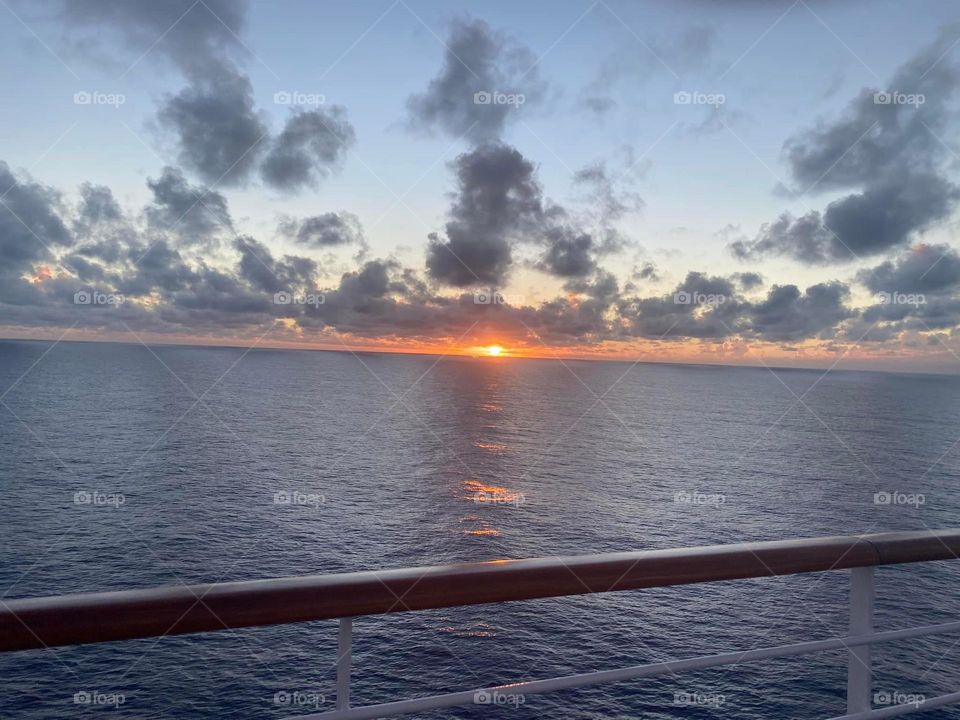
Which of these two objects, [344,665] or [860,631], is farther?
[860,631]

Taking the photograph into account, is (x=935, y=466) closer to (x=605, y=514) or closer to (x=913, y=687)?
(x=605, y=514)

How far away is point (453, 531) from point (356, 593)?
161ft

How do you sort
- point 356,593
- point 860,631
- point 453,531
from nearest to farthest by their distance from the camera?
point 356,593, point 860,631, point 453,531

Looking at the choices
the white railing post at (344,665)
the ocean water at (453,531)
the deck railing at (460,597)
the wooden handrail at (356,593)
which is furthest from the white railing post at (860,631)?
the ocean water at (453,531)

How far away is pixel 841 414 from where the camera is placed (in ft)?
425

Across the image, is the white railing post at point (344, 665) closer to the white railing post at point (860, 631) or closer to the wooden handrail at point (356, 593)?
the wooden handrail at point (356, 593)

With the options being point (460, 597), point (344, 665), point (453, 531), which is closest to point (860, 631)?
point (460, 597)

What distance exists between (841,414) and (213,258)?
5275 inches

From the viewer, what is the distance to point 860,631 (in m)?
2.29

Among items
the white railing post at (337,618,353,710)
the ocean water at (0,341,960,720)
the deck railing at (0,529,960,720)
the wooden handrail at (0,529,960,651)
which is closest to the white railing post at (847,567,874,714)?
the deck railing at (0,529,960,720)

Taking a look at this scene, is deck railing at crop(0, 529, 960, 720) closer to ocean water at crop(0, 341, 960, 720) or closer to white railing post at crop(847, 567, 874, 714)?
white railing post at crop(847, 567, 874, 714)

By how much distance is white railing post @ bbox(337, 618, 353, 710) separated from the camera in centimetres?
176

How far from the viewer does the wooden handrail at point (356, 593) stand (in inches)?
61.8

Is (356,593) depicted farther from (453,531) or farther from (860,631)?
(453,531)
